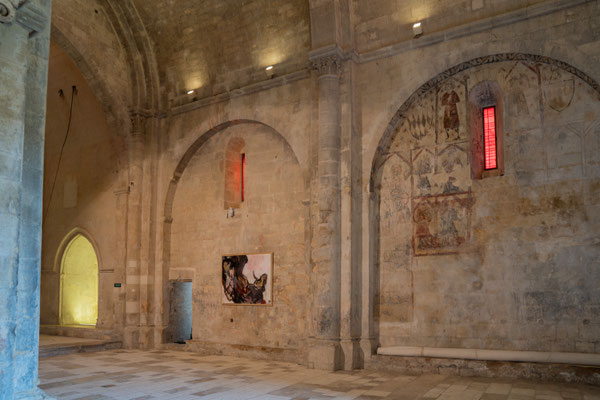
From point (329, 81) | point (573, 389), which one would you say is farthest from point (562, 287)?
point (329, 81)

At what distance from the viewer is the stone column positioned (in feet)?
38.8

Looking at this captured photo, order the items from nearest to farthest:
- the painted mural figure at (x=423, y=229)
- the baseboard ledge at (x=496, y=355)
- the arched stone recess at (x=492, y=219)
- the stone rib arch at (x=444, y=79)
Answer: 1. the baseboard ledge at (x=496, y=355)
2. the arched stone recess at (x=492, y=219)
3. the stone rib arch at (x=444, y=79)
4. the painted mural figure at (x=423, y=229)

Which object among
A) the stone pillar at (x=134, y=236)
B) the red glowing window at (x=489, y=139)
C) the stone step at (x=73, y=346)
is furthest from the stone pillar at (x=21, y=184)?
the stone pillar at (x=134, y=236)

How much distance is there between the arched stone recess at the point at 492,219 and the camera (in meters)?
10.1

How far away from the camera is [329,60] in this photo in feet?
41.3

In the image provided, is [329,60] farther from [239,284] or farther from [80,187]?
[80,187]

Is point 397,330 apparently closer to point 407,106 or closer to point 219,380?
point 219,380

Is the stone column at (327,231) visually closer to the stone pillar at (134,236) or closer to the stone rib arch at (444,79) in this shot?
the stone rib arch at (444,79)

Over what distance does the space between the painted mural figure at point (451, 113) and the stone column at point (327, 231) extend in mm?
2411

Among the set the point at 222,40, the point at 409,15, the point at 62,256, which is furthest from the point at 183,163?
the point at 409,15

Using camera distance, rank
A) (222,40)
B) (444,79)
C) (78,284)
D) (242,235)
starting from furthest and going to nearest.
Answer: (78,284) < (222,40) < (242,235) < (444,79)

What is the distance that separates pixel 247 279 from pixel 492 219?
6.53m

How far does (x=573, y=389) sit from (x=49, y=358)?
12180 millimetres

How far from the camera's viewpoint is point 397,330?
38.9 ft
